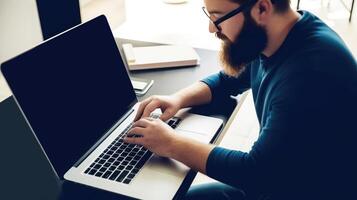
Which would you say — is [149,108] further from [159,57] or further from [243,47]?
[159,57]

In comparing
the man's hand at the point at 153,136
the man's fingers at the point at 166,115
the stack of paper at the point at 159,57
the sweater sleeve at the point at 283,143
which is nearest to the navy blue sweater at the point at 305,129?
the sweater sleeve at the point at 283,143

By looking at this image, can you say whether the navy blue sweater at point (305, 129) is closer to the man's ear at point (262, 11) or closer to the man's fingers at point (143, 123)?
the man's ear at point (262, 11)

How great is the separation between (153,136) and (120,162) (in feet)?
0.33

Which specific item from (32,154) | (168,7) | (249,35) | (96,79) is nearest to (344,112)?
(249,35)

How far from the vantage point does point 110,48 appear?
1229 millimetres

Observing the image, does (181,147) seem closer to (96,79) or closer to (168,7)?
(96,79)

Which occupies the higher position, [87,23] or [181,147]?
[87,23]

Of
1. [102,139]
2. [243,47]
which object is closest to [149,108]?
[102,139]

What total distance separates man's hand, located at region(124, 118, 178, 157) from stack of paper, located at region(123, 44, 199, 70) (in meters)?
0.47

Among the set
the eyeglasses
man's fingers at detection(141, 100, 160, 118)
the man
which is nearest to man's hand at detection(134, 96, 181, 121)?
man's fingers at detection(141, 100, 160, 118)

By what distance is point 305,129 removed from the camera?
2.99ft

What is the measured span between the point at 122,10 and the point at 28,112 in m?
3.19

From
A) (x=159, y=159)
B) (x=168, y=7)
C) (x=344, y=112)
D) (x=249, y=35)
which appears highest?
(x=249, y=35)

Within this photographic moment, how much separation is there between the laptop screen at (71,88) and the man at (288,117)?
0.13 metres
